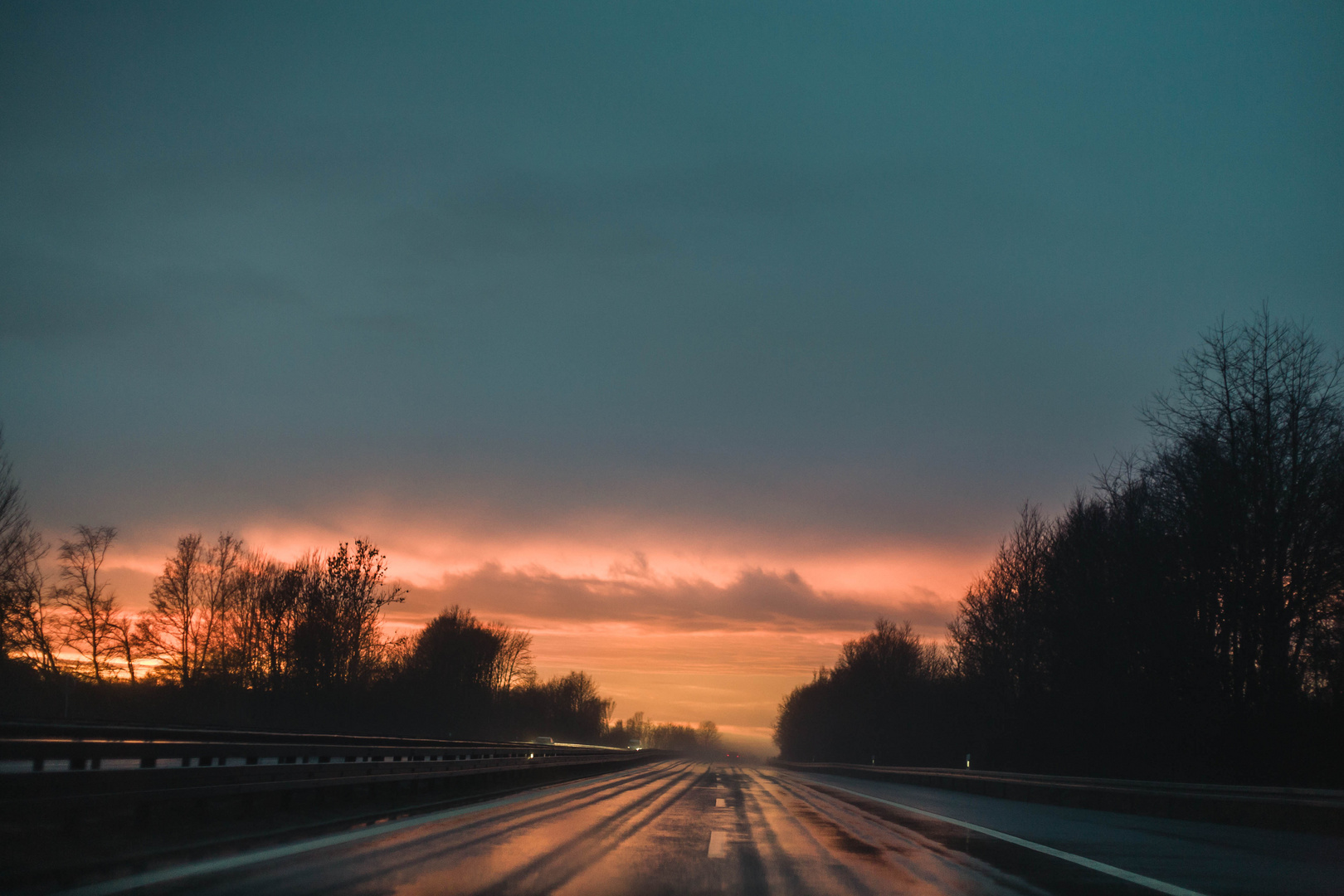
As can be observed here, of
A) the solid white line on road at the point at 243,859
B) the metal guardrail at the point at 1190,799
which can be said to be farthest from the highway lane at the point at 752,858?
the metal guardrail at the point at 1190,799

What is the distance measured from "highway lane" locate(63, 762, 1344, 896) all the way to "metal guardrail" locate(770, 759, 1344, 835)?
2.28 ft

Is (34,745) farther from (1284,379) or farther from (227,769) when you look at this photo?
(1284,379)

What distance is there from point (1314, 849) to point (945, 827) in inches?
191

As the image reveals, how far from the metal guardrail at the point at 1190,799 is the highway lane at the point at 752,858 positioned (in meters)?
0.70

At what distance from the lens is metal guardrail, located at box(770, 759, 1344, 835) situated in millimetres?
14789

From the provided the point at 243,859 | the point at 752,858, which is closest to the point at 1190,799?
the point at 752,858

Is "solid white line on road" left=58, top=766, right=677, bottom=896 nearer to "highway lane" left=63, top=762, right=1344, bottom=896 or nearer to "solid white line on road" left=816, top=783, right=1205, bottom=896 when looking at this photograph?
"highway lane" left=63, top=762, right=1344, bottom=896

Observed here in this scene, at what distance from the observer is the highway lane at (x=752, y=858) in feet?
24.5

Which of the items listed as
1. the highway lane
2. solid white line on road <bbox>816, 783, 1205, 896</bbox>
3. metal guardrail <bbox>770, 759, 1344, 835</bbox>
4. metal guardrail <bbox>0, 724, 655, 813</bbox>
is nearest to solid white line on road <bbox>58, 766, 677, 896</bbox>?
the highway lane

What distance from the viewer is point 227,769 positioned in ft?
35.6

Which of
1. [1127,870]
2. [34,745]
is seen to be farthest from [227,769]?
[1127,870]

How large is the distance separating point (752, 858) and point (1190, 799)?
1255 cm

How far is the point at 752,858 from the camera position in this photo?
9.87 metres

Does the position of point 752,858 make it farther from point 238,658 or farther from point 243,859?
point 238,658
